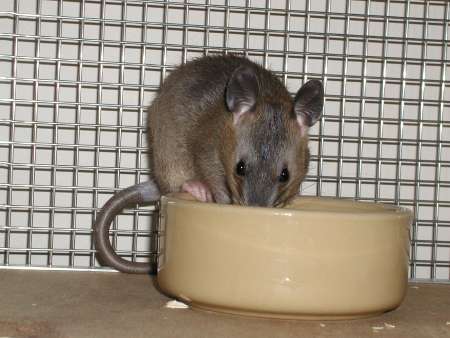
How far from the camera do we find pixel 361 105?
11.9 feet

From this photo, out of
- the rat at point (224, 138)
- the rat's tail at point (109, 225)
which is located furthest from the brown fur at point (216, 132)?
the rat's tail at point (109, 225)

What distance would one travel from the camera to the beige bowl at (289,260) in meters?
2.15

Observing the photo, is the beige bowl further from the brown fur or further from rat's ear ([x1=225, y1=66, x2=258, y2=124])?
rat's ear ([x1=225, y1=66, x2=258, y2=124])

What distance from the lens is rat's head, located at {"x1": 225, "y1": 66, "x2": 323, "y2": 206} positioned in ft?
9.21

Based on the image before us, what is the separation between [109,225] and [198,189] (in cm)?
42

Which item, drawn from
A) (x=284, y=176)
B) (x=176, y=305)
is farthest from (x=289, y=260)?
(x=284, y=176)

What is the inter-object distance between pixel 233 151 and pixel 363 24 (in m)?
1.27

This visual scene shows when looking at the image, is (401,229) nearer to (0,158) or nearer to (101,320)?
(101,320)

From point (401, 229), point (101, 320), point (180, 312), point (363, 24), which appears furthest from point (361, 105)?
point (101, 320)

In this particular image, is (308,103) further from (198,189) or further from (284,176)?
(198,189)

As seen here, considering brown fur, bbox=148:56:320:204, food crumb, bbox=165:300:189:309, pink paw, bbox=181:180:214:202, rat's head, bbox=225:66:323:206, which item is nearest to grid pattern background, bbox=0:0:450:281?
brown fur, bbox=148:56:320:204

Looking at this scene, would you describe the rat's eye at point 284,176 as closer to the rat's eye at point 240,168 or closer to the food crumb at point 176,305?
the rat's eye at point 240,168

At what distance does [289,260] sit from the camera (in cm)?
216

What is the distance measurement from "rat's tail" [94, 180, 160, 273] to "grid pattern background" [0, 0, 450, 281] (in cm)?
22
